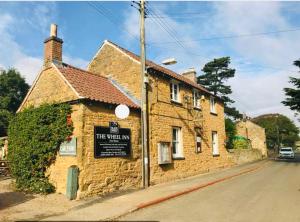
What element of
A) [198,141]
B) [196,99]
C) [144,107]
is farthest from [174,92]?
[144,107]

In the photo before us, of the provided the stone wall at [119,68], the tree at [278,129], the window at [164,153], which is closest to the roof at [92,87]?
the stone wall at [119,68]

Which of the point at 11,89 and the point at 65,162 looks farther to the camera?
the point at 11,89

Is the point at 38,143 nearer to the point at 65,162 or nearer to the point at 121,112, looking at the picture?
the point at 65,162

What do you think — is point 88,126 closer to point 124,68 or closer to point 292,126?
point 124,68

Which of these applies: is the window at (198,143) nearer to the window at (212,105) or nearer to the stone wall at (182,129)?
the stone wall at (182,129)

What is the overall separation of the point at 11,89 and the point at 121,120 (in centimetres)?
3470

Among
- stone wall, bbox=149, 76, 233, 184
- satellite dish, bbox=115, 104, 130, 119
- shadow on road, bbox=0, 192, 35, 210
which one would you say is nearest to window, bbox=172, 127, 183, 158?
stone wall, bbox=149, 76, 233, 184

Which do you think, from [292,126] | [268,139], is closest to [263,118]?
[292,126]

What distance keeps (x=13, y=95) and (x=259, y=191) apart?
3857 centimetres

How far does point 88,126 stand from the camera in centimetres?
1243

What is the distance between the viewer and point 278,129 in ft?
248

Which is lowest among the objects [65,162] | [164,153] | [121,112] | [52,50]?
[65,162]

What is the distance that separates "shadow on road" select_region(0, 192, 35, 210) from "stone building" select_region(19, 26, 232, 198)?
4.10 feet

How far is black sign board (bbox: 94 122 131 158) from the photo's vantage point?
12648 mm
